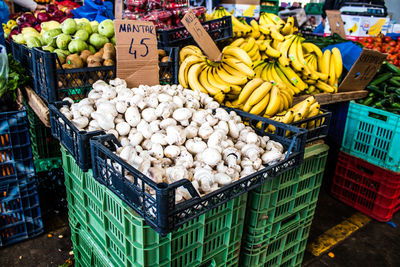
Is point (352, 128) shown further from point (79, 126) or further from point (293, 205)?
point (79, 126)

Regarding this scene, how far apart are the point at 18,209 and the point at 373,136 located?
291cm

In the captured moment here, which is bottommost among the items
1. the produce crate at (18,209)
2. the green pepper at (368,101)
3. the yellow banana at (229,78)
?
the produce crate at (18,209)

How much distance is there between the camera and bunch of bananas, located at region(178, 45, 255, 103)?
77.3 inches

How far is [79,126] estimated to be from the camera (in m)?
1.39

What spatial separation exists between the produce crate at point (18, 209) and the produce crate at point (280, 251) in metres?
1.68

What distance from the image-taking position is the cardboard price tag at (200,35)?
2.04 meters

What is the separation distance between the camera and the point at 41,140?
2.77m

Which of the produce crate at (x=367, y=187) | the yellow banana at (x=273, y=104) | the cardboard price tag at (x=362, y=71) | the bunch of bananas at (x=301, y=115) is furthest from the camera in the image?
the cardboard price tag at (x=362, y=71)

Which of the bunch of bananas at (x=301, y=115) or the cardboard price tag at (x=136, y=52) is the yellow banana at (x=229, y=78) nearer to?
the bunch of bananas at (x=301, y=115)

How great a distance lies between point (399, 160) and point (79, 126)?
7.94 feet

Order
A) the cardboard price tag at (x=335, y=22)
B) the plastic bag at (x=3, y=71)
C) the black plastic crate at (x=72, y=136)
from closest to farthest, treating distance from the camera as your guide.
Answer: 1. the black plastic crate at (x=72, y=136)
2. the plastic bag at (x=3, y=71)
3. the cardboard price tag at (x=335, y=22)

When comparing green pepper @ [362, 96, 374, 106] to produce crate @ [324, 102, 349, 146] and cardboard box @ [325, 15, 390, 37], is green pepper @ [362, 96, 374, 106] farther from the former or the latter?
cardboard box @ [325, 15, 390, 37]

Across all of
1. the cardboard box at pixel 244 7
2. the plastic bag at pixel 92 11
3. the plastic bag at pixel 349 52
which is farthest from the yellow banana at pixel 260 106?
the cardboard box at pixel 244 7

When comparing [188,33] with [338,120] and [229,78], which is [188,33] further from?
[338,120]
